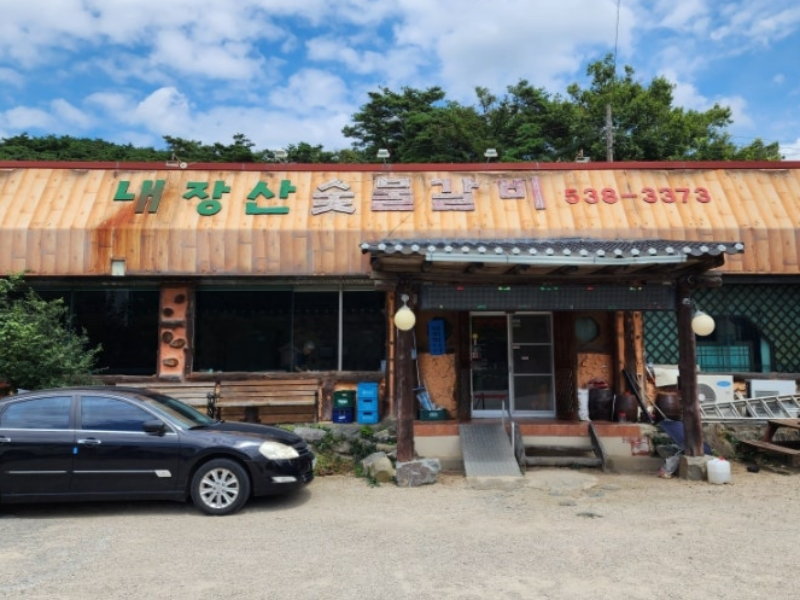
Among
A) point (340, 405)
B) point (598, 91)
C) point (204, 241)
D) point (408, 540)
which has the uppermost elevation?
point (598, 91)

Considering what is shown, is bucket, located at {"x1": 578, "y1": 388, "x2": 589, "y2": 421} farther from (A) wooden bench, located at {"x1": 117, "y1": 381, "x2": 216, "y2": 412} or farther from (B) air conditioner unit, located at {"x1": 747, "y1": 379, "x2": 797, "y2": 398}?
(A) wooden bench, located at {"x1": 117, "y1": 381, "x2": 216, "y2": 412}

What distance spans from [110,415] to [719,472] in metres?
8.01

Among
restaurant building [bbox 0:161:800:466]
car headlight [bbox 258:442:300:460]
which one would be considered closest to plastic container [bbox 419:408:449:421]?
restaurant building [bbox 0:161:800:466]

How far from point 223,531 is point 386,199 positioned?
284 inches

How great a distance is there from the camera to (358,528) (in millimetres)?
6266

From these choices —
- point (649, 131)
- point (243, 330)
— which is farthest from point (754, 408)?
point (649, 131)

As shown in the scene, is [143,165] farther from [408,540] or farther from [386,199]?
[408,540]

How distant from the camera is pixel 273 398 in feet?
35.0

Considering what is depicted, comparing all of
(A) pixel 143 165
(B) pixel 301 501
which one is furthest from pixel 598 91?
(B) pixel 301 501

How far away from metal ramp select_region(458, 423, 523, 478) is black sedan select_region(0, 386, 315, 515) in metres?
2.98

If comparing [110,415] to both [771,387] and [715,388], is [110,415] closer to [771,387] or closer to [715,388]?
[715,388]

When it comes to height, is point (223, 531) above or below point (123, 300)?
below

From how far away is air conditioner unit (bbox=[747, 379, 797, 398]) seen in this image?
11000mm

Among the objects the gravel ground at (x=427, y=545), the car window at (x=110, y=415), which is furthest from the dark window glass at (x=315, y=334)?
the car window at (x=110, y=415)
